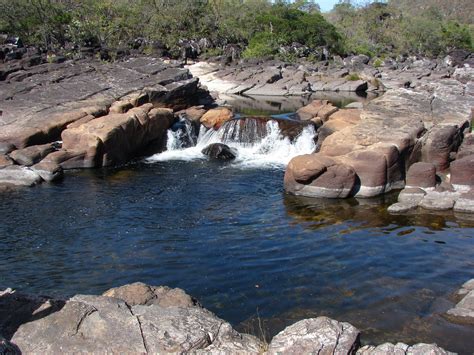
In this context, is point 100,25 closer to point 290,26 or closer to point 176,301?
point 290,26

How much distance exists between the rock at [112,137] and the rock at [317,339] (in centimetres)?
1557

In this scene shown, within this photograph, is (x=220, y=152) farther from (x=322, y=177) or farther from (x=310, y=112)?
(x=310, y=112)

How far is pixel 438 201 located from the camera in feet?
48.9

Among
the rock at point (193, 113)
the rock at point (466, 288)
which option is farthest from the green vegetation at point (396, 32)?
the rock at point (466, 288)

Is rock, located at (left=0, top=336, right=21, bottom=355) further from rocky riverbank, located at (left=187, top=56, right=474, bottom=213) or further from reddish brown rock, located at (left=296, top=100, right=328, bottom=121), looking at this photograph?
reddish brown rock, located at (left=296, top=100, right=328, bottom=121)

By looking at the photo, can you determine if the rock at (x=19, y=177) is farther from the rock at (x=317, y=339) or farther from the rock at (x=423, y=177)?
the rock at (x=317, y=339)

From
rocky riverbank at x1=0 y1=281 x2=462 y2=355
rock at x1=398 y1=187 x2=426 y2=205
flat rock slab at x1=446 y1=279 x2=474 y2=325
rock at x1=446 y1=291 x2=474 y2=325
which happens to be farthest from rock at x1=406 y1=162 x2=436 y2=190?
rocky riverbank at x1=0 y1=281 x2=462 y2=355

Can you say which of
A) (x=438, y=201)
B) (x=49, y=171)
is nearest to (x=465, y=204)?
(x=438, y=201)

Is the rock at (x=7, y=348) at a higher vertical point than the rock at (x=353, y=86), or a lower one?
higher

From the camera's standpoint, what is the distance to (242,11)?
72812mm

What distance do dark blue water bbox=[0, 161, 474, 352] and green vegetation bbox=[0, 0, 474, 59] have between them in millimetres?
36927

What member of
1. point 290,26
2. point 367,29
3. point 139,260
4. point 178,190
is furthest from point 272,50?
point 139,260

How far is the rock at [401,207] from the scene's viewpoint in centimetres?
1477

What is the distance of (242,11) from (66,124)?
182ft
